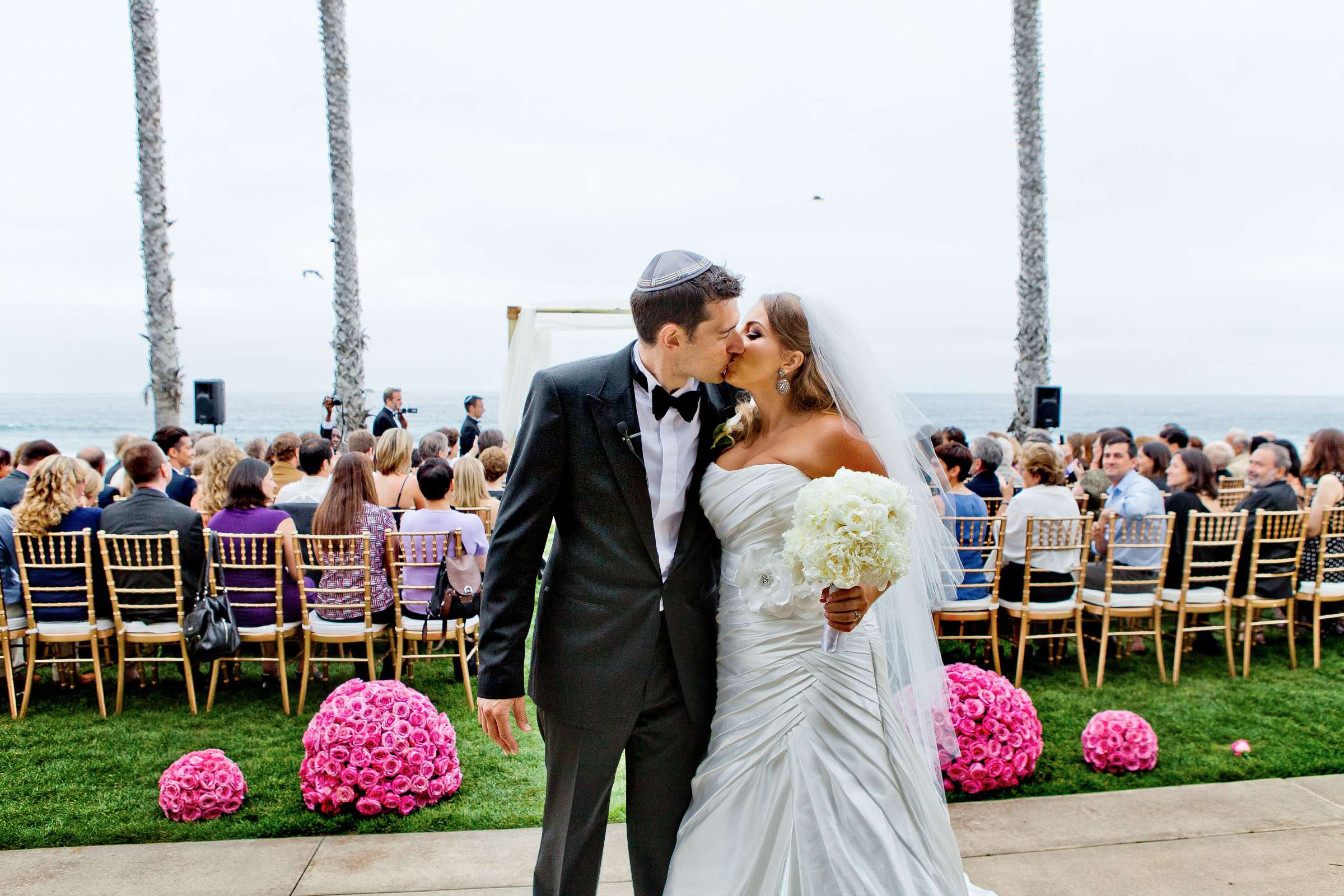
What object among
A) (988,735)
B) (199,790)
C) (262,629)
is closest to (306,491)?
(262,629)

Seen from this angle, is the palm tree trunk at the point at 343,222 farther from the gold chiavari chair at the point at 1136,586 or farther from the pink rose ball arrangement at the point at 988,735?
the pink rose ball arrangement at the point at 988,735

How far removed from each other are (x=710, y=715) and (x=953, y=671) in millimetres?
2273

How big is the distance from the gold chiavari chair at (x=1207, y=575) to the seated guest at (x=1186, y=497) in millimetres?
51

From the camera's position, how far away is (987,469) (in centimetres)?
722

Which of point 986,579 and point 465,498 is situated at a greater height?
point 465,498

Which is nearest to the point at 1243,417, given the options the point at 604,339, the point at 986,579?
the point at 604,339

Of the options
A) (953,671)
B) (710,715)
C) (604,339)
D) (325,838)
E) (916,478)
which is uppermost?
(604,339)

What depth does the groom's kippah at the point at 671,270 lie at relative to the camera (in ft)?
7.63

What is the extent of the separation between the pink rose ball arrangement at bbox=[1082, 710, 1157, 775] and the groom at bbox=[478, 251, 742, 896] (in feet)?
9.56

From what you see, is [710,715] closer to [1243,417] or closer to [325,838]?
[325,838]

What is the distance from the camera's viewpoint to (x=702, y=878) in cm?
242

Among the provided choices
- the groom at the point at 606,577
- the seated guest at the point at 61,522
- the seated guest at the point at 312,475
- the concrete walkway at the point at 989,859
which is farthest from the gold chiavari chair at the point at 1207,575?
the seated guest at the point at 61,522

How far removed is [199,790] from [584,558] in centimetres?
266

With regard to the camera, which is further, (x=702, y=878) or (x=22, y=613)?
(x=22, y=613)
